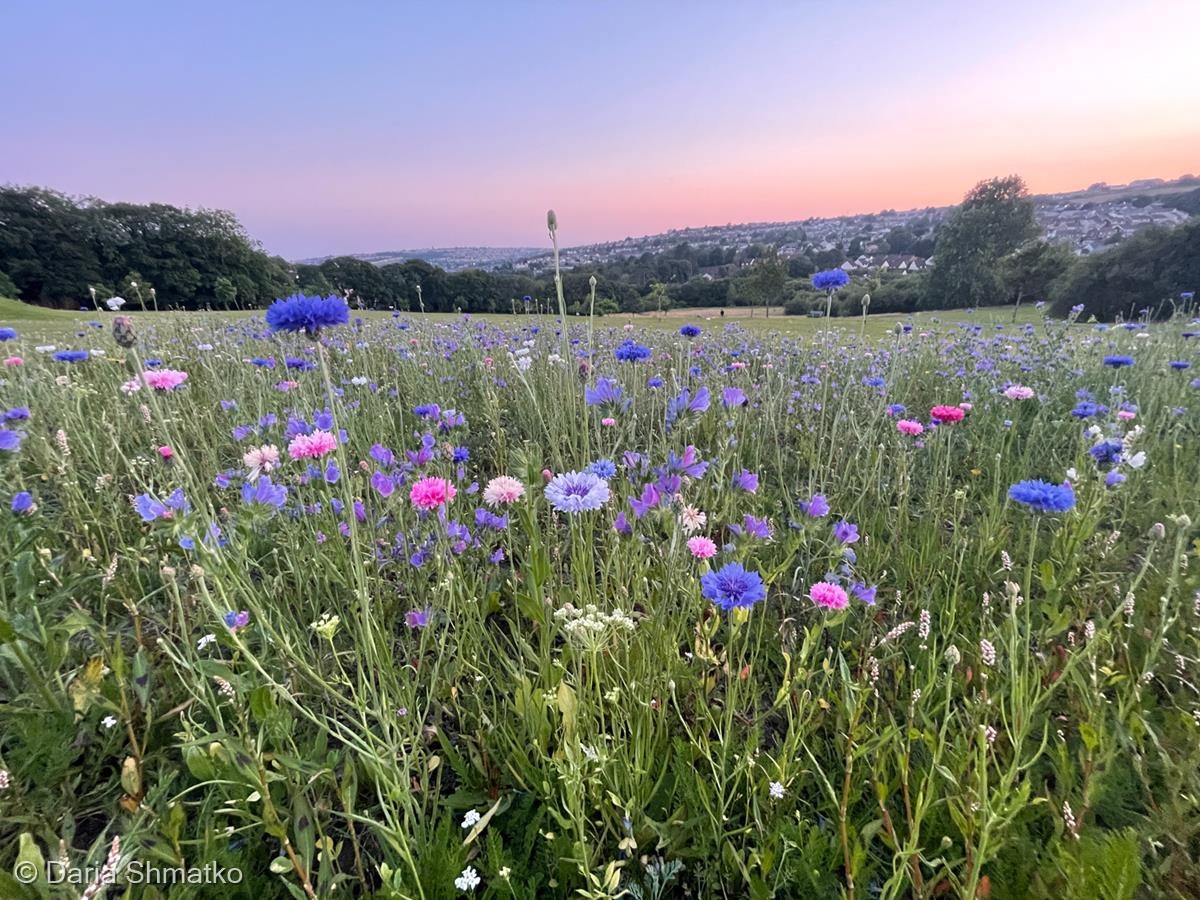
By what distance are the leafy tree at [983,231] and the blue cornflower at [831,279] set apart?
3129cm

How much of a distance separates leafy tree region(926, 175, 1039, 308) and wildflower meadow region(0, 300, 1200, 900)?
32308mm

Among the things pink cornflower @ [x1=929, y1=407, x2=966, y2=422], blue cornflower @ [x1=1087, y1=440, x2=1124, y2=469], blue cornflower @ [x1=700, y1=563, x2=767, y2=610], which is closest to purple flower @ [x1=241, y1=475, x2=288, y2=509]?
blue cornflower @ [x1=700, y1=563, x2=767, y2=610]

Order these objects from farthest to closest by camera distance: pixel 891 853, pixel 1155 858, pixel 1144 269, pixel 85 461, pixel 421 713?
pixel 1144 269 → pixel 85 461 → pixel 421 713 → pixel 891 853 → pixel 1155 858

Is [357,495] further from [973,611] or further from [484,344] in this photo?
[484,344]

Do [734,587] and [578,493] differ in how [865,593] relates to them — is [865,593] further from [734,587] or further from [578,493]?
[578,493]

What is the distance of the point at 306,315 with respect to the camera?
1142 millimetres

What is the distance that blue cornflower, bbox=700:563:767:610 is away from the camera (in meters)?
1.20

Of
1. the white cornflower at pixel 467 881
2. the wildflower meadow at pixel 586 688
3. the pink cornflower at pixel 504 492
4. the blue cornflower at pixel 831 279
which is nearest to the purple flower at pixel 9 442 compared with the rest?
the wildflower meadow at pixel 586 688

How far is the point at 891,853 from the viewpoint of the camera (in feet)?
3.90

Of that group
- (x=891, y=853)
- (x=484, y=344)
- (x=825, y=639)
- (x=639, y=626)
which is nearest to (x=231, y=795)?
→ (x=639, y=626)

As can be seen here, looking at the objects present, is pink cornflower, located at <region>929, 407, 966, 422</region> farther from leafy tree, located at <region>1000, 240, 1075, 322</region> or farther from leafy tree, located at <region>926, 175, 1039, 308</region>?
leafy tree, located at <region>926, 175, 1039, 308</region>

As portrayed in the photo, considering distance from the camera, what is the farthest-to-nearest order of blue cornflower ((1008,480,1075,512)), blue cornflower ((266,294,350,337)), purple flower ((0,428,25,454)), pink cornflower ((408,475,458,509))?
purple flower ((0,428,25,454)) < pink cornflower ((408,475,458,509)) < blue cornflower ((1008,480,1075,512)) < blue cornflower ((266,294,350,337))

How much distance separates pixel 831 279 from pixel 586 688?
2.16 meters

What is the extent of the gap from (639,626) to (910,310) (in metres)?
29.3
